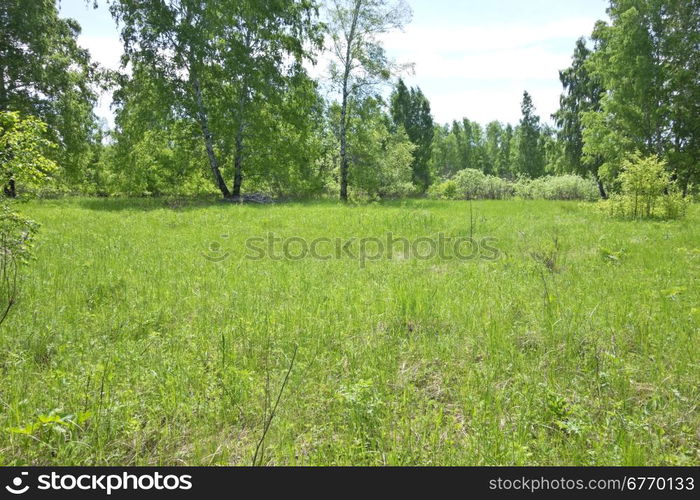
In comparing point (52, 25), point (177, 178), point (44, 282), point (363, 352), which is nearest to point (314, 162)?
point (177, 178)

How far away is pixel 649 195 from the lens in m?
14.8

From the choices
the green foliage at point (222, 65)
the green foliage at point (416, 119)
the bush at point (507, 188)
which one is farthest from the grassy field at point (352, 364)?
the green foliage at point (416, 119)

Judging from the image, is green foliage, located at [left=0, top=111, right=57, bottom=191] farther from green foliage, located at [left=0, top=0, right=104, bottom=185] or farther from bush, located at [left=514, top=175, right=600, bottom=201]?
bush, located at [left=514, top=175, right=600, bottom=201]

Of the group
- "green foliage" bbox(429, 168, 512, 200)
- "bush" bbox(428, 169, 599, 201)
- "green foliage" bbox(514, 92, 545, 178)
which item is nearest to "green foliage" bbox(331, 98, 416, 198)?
"green foliage" bbox(429, 168, 512, 200)

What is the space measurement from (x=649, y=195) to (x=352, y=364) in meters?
16.7

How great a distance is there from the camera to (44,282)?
5977mm

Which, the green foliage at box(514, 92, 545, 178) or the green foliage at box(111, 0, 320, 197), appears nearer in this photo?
the green foliage at box(111, 0, 320, 197)

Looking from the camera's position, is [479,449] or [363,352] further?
[363,352]

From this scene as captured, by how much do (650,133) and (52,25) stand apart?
132ft

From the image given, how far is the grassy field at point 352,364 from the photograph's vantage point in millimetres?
2627

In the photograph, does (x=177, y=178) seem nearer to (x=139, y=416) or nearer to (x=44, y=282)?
(x=44, y=282)

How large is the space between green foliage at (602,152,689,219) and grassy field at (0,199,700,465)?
28.4 feet

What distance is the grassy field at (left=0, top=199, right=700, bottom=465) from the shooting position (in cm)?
263

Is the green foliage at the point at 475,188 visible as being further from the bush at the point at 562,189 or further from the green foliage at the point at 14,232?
the green foliage at the point at 14,232
